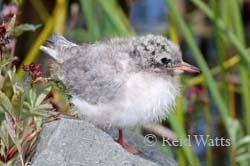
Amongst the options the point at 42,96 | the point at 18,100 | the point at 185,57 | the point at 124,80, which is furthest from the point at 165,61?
the point at 185,57

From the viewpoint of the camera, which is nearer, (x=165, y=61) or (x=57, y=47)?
(x=165, y=61)

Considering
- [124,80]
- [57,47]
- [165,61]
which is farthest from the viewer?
[57,47]

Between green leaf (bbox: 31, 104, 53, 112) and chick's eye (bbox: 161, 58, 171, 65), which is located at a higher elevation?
chick's eye (bbox: 161, 58, 171, 65)

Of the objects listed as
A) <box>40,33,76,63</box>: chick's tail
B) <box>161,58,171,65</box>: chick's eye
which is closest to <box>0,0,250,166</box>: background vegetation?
<box>40,33,76,63</box>: chick's tail

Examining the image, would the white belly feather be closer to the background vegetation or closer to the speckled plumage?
the speckled plumage

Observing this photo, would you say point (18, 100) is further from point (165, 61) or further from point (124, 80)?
point (165, 61)

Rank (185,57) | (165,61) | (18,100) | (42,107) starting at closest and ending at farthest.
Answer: (18,100) → (42,107) → (165,61) → (185,57)

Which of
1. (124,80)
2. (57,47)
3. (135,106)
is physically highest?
(57,47)
